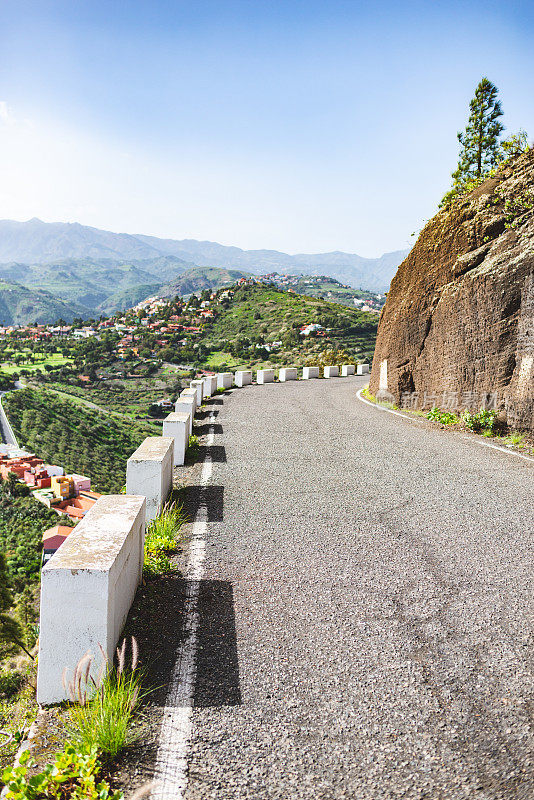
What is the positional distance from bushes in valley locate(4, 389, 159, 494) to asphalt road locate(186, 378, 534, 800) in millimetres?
49568

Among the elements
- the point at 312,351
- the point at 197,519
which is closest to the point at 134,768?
the point at 197,519

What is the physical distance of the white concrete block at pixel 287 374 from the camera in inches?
1089

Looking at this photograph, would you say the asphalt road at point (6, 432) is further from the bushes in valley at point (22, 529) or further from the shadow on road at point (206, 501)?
the shadow on road at point (206, 501)

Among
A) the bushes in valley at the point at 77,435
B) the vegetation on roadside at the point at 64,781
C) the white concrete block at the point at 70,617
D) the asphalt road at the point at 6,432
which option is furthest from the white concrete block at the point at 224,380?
the asphalt road at the point at 6,432

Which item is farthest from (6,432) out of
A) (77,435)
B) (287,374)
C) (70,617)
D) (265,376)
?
(70,617)

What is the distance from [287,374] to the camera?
2809 cm

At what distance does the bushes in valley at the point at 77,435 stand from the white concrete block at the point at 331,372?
3038 centimetres

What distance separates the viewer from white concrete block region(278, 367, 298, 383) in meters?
27.7

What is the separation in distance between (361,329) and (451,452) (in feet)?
234

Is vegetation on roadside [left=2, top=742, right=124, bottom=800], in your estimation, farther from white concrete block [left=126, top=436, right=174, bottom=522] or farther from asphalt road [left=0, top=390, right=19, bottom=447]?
asphalt road [left=0, top=390, right=19, bottom=447]

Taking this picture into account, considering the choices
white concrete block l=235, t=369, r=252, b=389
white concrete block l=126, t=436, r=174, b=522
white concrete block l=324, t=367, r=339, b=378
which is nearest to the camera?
white concrete block l=126, t=436, r=174, b=522

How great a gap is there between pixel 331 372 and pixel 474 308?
18.5 metres

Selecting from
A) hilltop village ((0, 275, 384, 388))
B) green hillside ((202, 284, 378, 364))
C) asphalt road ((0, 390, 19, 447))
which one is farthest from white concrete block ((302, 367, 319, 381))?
asphalt road ((0, 390, 19, 447))

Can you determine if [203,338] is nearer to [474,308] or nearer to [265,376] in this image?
[265,376]
